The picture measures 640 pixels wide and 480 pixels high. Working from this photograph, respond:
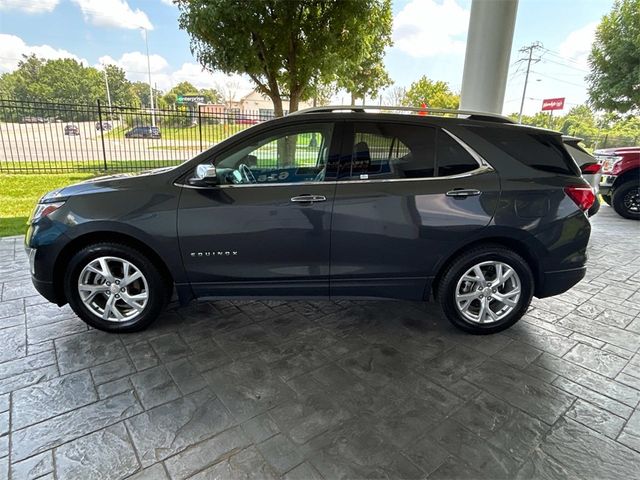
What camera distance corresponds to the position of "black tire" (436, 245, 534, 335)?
3000 mm

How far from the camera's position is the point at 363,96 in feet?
74.1

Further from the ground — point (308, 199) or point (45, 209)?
point (308, 199)

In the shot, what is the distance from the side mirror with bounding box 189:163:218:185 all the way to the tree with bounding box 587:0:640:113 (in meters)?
17.2

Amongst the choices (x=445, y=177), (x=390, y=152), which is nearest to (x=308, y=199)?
(x=390, y=152)

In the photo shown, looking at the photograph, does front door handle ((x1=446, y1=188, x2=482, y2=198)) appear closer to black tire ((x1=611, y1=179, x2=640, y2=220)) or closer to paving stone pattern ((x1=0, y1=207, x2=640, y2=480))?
paving stone pattern ((x1=0, y1=207, x2=640, y2=480))

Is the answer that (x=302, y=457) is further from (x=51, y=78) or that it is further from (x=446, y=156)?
(x=51, y=78)

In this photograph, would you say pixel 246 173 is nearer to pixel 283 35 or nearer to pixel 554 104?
pixel 283 35

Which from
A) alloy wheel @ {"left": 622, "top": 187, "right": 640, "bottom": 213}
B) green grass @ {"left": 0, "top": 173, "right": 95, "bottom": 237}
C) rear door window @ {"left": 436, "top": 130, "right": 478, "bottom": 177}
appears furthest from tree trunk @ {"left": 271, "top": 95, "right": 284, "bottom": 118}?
alloy wheel @ {"left": 622, "top": 187, "right": 640, "bottom": 213}

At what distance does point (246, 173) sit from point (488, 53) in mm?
4808

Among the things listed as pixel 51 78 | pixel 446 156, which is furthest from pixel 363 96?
pixel 51 78

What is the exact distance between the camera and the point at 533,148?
300 centimetres

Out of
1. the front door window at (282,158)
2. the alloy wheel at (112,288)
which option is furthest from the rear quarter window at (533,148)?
the alloy wheel at (112,288)

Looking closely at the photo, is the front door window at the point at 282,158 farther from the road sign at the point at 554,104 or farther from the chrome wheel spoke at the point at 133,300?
the road sign at the point at 554,104

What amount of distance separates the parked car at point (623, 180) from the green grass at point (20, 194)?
10731 mm
